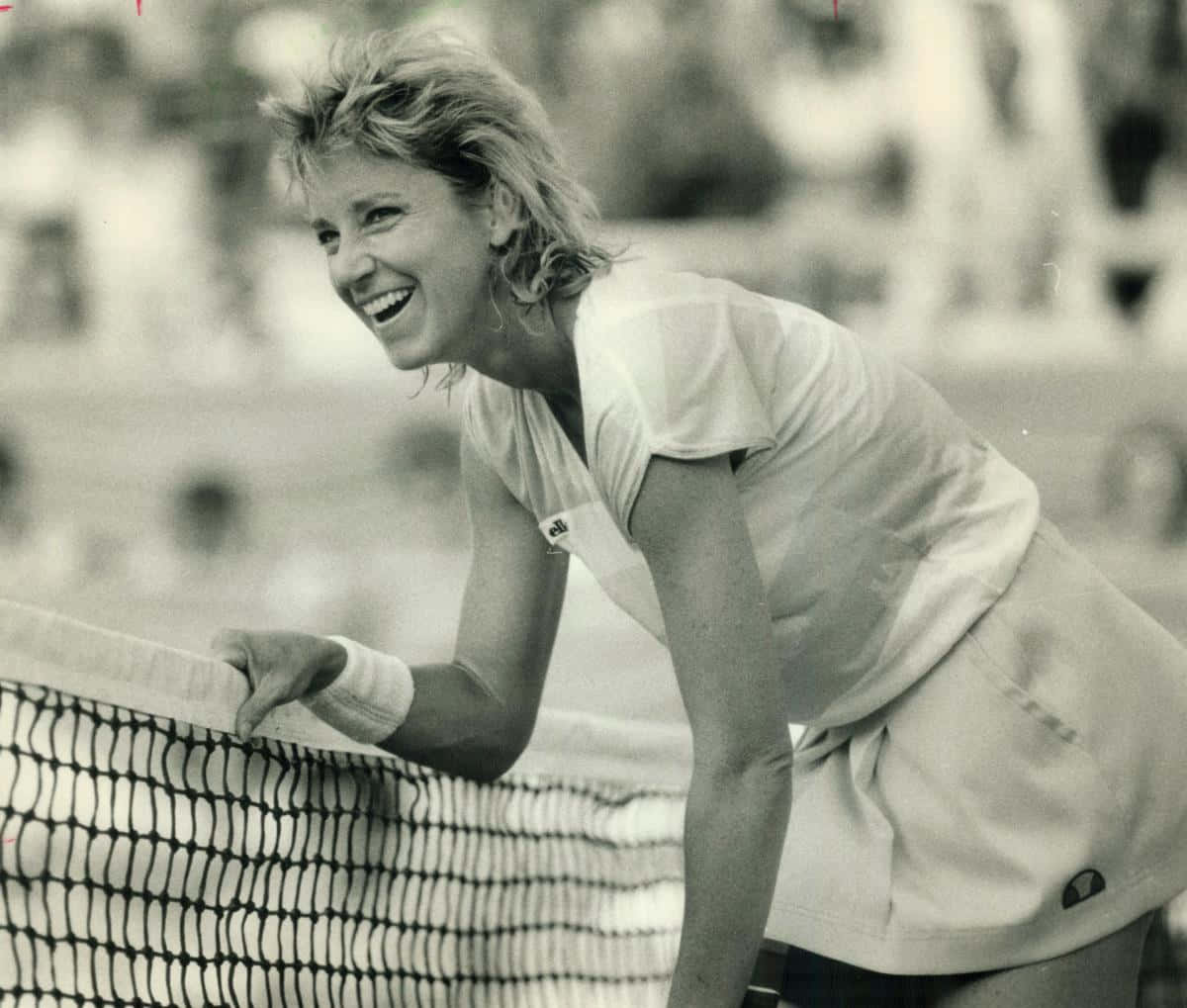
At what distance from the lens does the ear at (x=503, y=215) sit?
949 mm

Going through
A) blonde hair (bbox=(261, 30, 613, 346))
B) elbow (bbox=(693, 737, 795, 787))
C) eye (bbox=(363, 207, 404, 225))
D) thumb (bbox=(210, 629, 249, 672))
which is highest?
blonde hair (bbox=(261, 30, 613, 346))

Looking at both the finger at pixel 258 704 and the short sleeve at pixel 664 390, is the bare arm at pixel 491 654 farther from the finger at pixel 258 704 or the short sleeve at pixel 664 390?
the short sleeve at pixel 664 390

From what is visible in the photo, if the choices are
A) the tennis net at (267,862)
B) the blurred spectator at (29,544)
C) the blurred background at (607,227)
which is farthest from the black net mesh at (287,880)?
the blurred spectator at (29,544)

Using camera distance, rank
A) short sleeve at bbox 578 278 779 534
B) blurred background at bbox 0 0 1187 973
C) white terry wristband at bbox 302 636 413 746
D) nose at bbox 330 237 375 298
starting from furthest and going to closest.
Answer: blurred background at bbox 0 0 1187 973 → white terry wristband at bbox 302 636 413 746 → nose at bbox 330 237 375 298 → short sleeve at bbox 578 278 779 534

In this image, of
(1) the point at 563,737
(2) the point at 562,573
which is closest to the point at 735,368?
(2) the point at 562,573

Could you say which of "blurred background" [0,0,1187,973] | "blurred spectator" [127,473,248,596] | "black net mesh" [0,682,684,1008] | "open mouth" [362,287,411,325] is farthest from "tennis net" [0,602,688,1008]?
"blurred spectator" [127,473,248,596]

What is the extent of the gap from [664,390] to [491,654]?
36cm

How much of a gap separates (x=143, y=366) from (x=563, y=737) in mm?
3202

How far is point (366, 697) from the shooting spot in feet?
3.52

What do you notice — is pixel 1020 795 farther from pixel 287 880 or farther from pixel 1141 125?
pixel 1141 125

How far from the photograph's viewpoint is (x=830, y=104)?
375cm

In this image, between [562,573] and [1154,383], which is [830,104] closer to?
[1154,383]

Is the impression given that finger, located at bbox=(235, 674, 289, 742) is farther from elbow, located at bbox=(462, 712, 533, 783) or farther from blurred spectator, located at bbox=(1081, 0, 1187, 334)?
blurred spectator, located at bbox=(1081, 0, 1187, 334)

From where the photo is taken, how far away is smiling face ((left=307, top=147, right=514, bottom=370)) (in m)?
0.94
